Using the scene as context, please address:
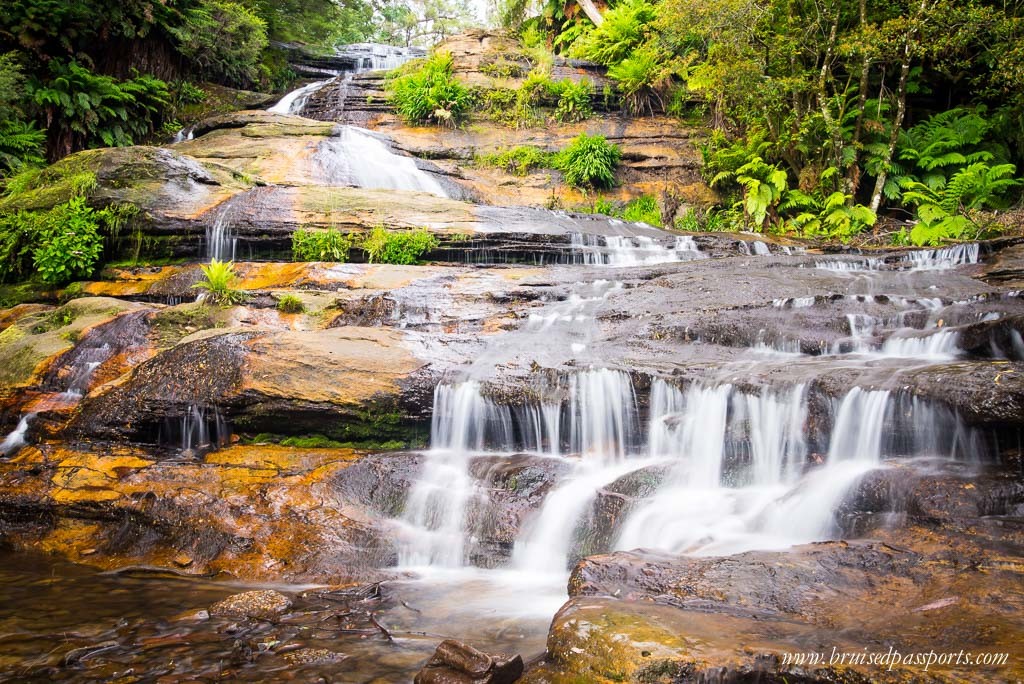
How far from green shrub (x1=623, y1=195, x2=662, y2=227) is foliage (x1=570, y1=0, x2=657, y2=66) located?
498cm

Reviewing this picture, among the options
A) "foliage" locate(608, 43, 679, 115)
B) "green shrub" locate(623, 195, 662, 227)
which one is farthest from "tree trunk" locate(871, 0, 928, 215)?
"foliage" locate(608, 43, 679, 115)

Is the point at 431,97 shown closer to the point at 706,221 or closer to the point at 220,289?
the point at 706,221

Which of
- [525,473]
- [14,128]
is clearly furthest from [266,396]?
[14,128]

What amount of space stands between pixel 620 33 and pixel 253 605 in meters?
17.9

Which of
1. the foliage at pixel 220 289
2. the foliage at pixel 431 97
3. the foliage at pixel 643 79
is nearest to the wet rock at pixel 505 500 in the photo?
the foliage at pixel 220 289

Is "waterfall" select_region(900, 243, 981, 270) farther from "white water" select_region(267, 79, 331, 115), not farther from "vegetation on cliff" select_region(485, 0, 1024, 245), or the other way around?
"white water" select_region(267, 79, 331, 115)

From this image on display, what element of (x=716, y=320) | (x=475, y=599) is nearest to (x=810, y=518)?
(x=475, y=599)

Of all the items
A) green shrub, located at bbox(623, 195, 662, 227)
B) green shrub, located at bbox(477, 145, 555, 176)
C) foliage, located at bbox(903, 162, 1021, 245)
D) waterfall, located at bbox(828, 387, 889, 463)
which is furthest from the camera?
green shrub, located at bbox(477, 145, 555, 176)

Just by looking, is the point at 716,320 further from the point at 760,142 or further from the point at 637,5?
the point at 637,5

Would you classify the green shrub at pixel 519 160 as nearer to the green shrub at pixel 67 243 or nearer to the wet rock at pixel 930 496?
the green shrub at pixel 67 243

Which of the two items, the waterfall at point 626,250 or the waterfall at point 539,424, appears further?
the waterfall at point 626,250

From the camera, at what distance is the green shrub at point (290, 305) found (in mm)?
8242

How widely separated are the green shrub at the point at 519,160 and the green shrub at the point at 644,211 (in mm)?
2517

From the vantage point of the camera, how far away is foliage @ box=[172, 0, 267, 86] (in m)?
17.0
